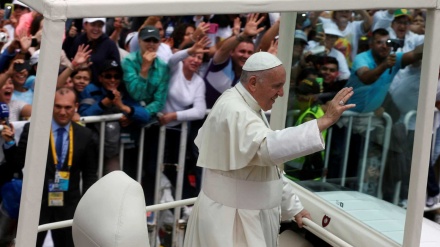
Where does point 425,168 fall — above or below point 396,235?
above

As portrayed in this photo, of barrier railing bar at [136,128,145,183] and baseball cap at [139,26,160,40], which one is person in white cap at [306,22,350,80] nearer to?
baseball cap at [139,26,160,40]

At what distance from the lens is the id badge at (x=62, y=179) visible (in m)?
6.07

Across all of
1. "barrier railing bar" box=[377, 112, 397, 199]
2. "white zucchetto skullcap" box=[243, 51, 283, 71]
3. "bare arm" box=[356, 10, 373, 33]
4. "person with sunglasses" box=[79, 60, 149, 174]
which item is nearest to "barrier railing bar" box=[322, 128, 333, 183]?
"barrier railing bar" box=[377, 112, 397, 199]

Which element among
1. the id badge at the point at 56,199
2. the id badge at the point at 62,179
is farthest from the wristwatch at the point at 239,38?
the id badge at the point at 56,199

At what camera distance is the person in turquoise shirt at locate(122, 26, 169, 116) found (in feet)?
22.1

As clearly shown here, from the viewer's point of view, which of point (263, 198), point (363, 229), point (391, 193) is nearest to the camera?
point (263, 198)

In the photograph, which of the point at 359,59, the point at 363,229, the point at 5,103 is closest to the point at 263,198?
the point at 363,229

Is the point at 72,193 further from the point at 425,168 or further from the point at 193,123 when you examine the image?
the point at 425,168

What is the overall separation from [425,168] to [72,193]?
2963 mm

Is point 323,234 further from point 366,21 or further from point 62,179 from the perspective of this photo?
point 366,21

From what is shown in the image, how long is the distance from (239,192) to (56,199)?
214 centimetres

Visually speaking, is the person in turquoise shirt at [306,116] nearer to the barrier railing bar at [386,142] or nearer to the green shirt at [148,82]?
the barrier railing bar at [386,142]

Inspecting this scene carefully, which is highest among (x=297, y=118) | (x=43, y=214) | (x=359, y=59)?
(x=359, y=59)

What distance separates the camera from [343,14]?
8.09 metres
